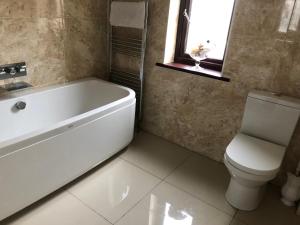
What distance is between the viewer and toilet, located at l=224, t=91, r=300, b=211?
5.33 ft

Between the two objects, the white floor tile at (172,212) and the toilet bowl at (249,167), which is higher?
the toilet bowl at (249,167)

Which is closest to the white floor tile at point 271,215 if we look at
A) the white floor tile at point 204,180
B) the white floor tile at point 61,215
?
the white floor tile at point 204,180

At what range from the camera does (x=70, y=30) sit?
2305mm

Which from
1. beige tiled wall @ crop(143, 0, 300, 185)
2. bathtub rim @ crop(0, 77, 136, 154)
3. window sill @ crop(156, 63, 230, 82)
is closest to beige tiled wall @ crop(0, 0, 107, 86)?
bathtub rim @ crop(0, 77, 136, 154)

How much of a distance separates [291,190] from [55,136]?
5.59ft

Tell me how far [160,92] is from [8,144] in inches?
58.2

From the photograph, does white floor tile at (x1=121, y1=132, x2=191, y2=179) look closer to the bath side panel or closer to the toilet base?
the bath side panel

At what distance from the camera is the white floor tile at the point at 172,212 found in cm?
168

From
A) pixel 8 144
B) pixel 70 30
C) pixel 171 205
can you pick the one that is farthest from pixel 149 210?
pixel 70 30

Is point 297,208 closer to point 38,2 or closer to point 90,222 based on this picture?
point 90,222

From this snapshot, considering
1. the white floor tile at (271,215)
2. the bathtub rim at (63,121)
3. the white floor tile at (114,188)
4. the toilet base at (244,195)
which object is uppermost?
the bathtub rim at (63,121)

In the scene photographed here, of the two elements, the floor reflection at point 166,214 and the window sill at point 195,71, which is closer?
the floor reflection at point 166,214

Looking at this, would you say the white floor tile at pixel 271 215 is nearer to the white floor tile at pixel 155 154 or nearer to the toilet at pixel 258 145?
the toilet at pixel 258 145

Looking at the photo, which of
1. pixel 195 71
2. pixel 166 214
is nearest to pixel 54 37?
pixel 195 71
